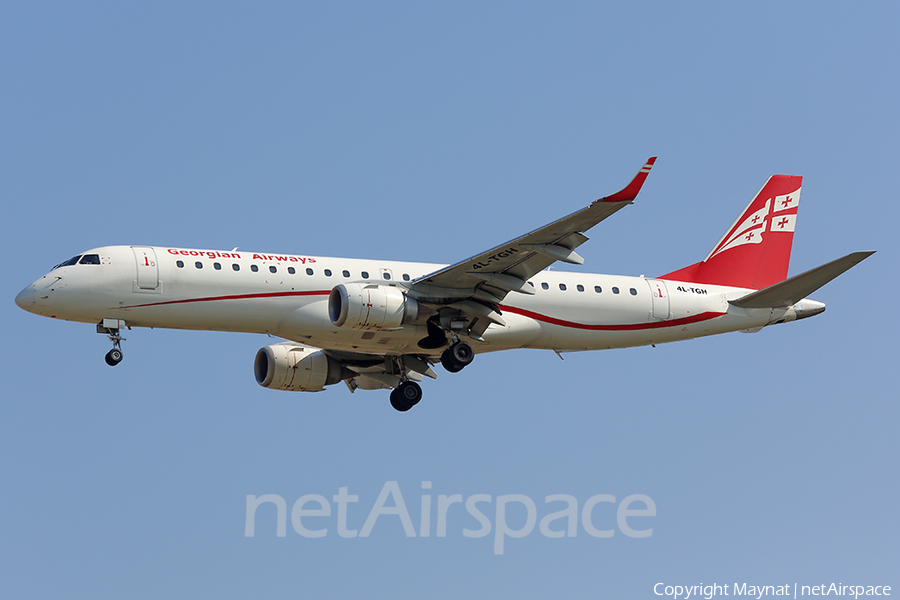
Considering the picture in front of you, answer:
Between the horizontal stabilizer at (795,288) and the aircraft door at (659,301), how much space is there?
8.02 feet

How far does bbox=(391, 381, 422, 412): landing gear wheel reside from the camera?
→ 38875 mm

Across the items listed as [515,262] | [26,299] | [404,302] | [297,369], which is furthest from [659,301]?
[26,299]

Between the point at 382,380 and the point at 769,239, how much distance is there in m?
14.6

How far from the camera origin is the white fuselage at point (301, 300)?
108 ft

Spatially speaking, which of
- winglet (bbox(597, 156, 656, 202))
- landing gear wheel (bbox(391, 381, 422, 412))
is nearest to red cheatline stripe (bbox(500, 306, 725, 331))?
landing gear wheel (bbox(391, 381, 422, 412))

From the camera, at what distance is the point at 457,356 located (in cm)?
3494

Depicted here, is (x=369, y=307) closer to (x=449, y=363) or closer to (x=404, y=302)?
(x=404, y=302)

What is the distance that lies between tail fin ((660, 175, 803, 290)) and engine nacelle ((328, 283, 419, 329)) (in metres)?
10.7

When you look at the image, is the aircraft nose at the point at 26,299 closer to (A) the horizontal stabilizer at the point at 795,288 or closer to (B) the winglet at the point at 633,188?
(B) the winglet at the point at 633,188

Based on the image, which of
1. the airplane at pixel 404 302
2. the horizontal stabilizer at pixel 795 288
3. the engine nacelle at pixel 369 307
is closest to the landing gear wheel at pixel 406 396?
the airplane at pixel 404 302

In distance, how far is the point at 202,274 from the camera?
33281mm

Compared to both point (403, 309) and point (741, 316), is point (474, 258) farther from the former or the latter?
point (741, 316)

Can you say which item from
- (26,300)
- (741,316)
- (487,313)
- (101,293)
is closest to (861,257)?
(741,316)

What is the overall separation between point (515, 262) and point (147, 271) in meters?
10.4
